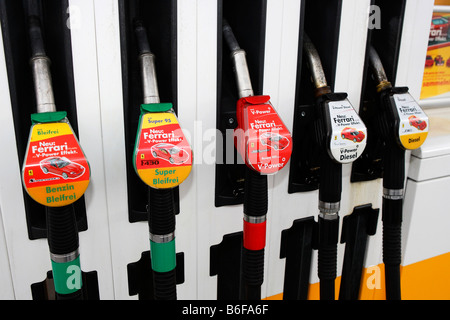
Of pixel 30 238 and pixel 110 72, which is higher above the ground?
pixel 110 72

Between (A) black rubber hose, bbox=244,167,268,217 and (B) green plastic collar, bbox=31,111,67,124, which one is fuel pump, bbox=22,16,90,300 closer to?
(B) green plastic collar, bbox=31,111,67,124

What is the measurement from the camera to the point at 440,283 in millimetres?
1104

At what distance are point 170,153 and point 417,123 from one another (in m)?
0.50

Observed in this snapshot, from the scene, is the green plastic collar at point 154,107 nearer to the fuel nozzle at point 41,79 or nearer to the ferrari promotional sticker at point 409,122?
the fuel nozzle at point 41,79

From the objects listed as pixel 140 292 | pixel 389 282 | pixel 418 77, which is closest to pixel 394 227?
pixel 389 282

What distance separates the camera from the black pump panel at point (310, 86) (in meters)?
0.77

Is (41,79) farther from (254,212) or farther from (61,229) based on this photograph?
(254,212)

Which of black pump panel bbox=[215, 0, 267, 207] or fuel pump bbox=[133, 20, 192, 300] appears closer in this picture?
fuel pump bbox=[133, 20, 192, 300]

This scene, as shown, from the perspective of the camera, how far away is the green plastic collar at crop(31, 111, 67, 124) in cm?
54

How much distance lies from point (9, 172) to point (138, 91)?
25cm

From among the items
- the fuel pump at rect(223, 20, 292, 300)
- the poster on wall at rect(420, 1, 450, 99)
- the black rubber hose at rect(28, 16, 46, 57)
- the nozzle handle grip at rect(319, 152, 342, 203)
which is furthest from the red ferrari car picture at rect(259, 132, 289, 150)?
the poster on wall at rect(420, 1, 450, 99)

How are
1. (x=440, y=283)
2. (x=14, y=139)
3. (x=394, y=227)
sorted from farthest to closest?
1. (x=440, y=283)
2. (x=394, y=227)
3. (x=14, y=139)

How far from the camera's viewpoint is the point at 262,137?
0.62 metres
